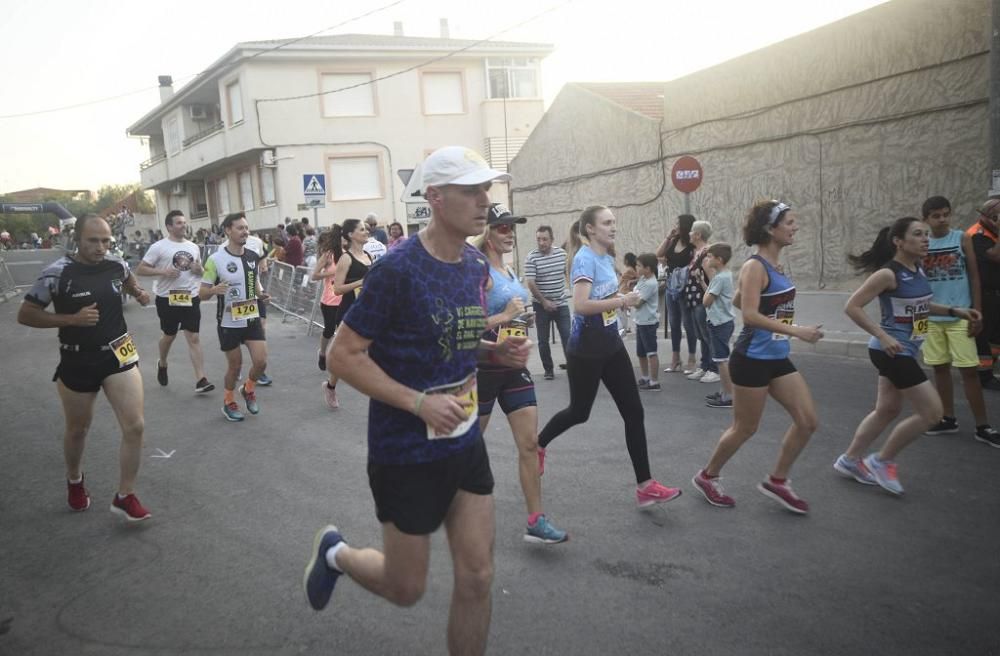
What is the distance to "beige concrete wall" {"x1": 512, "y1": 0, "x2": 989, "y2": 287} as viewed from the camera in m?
11.0

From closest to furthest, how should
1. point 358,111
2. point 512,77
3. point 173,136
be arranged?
point 358,111 < point 512,77 < point 173,136

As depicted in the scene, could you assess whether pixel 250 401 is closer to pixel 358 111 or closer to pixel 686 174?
pixel 686 174

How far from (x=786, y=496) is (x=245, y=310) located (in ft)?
18.2

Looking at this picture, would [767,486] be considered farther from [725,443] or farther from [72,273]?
[72,273]

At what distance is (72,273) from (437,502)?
139 inches

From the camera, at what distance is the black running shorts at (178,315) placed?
9.45 meters

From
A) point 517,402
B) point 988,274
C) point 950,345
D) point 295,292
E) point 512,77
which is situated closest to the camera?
point 517,402

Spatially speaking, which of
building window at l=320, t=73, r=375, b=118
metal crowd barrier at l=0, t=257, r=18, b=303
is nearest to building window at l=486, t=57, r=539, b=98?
building window at l=320, t=73, r=375, b=118

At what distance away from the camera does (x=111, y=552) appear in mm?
4465

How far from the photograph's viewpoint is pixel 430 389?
264cm

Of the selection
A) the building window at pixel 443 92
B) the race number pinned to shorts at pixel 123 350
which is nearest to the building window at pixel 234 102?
the building window at pixel 443 92

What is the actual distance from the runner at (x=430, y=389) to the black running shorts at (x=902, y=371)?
134 inches

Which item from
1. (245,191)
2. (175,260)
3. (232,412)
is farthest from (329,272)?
(245,191)

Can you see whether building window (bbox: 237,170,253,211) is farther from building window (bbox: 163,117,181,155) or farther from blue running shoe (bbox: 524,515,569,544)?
blue running shoe (bbox: 524,515,569,544)
